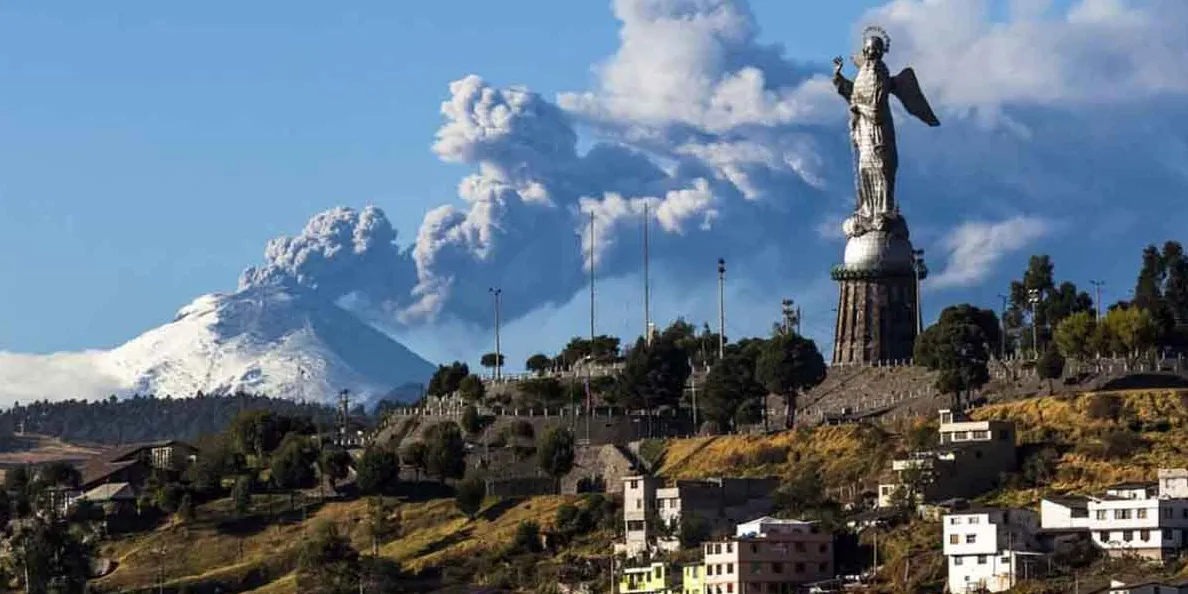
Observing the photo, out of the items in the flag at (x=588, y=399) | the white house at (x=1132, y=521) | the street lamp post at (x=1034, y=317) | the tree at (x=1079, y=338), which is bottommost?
the white house at (x=1132, y=521)

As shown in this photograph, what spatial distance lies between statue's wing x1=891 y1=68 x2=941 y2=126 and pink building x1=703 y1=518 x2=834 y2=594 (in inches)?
2118

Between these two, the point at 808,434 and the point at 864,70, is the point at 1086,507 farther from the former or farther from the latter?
the point at 864,70

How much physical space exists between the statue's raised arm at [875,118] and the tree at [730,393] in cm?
1662

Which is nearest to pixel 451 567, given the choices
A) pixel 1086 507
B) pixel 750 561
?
pixel 750 561

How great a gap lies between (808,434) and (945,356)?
8679mm

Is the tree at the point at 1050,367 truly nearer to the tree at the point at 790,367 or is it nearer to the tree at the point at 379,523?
the tree at the point at 790,367

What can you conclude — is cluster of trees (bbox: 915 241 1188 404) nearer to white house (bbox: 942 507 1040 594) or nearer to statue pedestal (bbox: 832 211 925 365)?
statue pedestal (bbox: 832 211 925 365)

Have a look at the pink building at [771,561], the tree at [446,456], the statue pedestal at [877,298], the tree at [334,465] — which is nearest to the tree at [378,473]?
the tree at [446,456]

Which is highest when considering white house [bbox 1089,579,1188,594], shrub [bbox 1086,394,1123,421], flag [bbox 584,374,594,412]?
flag [bbox 584,374,594,412]

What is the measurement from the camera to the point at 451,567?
160375mm

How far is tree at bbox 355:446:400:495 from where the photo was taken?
178125mm

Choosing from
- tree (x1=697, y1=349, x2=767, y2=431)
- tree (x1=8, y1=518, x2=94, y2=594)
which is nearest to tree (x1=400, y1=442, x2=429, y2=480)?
tree (x1=697, y1=349, x2=767, y2=431)

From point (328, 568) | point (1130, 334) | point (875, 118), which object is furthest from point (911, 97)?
point (328, 568)

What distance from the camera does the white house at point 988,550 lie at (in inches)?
5330
